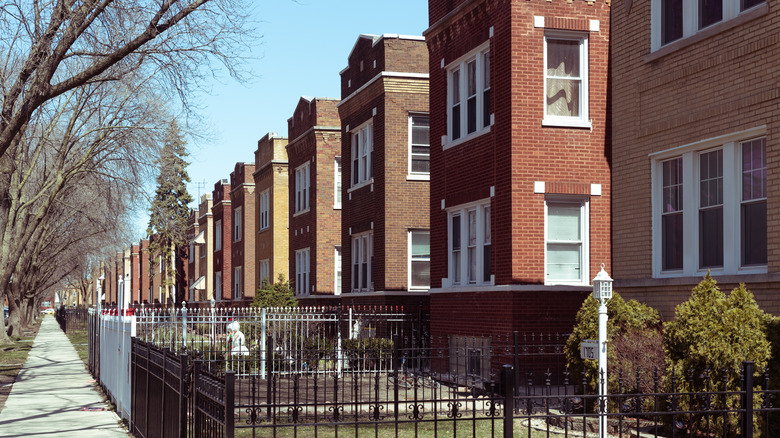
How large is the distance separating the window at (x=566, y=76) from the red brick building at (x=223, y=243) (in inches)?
1521

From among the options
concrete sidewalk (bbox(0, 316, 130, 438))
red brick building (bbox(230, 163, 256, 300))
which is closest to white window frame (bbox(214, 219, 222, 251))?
red brick building (bbox(230, 163, 256, 300))

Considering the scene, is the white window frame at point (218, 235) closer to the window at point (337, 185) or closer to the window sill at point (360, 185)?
the window at point (337, 185)

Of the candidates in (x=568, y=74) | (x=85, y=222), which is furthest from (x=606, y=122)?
(x=85, y=222)

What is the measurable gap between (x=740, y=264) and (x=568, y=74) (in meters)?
6.88

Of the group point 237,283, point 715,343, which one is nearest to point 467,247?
point 715,343

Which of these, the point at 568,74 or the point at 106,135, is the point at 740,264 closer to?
the point at 568,74

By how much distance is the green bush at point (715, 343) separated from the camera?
39.2 ft

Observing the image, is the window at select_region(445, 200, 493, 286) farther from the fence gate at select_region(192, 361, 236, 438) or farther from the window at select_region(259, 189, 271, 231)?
the window at select_region(259, 189, 271, 231)

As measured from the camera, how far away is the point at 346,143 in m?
31.6

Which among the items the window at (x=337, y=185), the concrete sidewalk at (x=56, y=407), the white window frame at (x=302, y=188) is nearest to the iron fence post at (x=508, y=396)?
the concrete sidewalk at (x=56, y=407)

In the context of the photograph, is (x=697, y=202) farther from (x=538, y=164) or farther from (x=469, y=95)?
(x=469, y=95)

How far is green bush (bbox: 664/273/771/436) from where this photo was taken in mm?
11945

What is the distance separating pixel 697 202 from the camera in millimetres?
15461

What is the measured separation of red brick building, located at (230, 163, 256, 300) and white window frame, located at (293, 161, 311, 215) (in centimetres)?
1153
